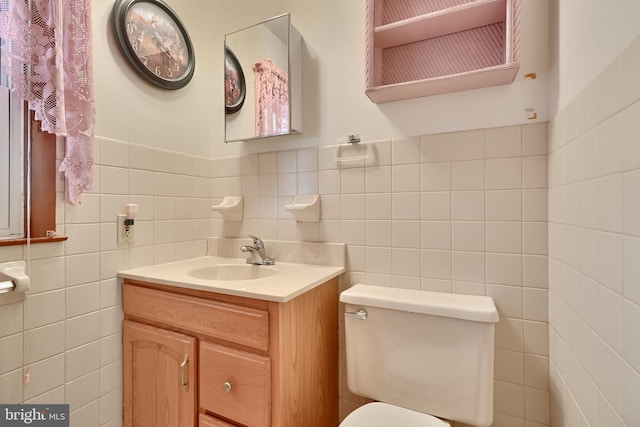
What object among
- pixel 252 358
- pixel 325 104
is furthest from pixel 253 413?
pixel 325 104

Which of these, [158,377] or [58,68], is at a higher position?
[58,68]

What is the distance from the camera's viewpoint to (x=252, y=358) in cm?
95

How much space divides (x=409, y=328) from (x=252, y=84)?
4.41 feet

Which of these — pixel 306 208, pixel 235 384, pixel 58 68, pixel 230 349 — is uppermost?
pixel 58 68

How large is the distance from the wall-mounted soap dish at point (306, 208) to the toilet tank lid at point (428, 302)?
1.28 ft

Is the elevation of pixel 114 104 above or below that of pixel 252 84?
below

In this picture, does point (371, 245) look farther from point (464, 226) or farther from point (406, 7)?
point (406, 7)

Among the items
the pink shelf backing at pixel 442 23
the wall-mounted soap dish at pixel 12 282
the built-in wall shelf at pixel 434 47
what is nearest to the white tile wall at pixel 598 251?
the built-in wall shelf at pixel 434 47

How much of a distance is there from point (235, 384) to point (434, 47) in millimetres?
1471

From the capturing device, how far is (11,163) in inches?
39.2

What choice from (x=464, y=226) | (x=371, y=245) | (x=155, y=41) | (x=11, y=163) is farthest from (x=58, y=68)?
(x=464, y=226)

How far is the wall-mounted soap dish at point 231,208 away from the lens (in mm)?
1540

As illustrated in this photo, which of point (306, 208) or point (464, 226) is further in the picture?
point (306, 208)

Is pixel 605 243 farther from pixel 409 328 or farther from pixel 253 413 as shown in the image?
pixel 253 413
